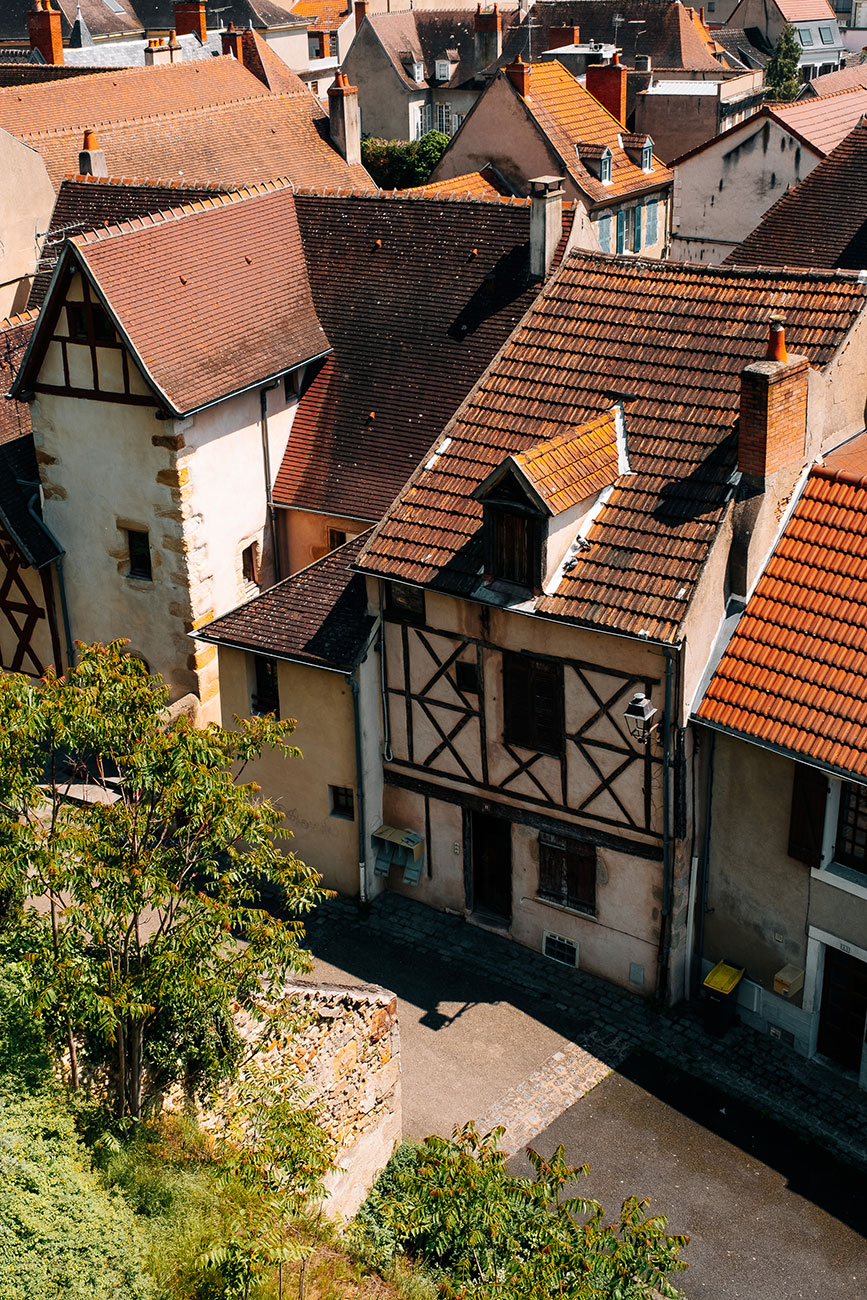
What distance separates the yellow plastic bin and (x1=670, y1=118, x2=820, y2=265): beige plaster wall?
2792 cm

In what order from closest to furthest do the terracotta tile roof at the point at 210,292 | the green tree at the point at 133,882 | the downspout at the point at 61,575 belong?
the green tree at the point at 133,882
the terracotta tile roof at the point at 210,292
the downspout at the point at 61,575

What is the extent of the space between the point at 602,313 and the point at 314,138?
20.0m

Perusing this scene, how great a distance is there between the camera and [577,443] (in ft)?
66.1

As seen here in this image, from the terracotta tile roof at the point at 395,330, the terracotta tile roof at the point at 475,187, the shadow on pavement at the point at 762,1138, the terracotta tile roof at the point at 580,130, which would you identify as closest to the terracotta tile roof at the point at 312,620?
the terracotta tile roof at the point at 395,330

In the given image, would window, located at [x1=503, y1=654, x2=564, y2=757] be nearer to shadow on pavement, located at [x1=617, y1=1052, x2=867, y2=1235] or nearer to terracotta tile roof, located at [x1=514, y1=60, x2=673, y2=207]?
shadow on pavement, located at [x1=617, y1=1052, x2=867, y2=1235]

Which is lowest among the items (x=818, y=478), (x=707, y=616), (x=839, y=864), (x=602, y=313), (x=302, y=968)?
(x=839, y=864)

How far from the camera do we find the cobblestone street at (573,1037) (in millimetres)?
18484

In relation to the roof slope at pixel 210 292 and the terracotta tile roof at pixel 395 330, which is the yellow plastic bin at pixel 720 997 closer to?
the terracotta tile roof at pixel 395 330

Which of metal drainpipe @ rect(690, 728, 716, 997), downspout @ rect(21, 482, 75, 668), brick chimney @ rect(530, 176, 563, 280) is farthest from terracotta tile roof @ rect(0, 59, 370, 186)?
metal drainpipe @ rect(690, 728, 716, 997)

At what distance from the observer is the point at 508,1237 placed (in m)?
14.0

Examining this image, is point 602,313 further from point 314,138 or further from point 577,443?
point 314,138

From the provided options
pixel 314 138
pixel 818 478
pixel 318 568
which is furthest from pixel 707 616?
pixel 314 138

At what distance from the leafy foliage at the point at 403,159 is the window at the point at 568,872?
49.9 meters

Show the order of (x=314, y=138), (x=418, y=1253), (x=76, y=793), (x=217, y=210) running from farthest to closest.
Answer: (x=314, y=138)
(x=217, y=210)
(x=76, y=793)
(x=418, y=1253)
